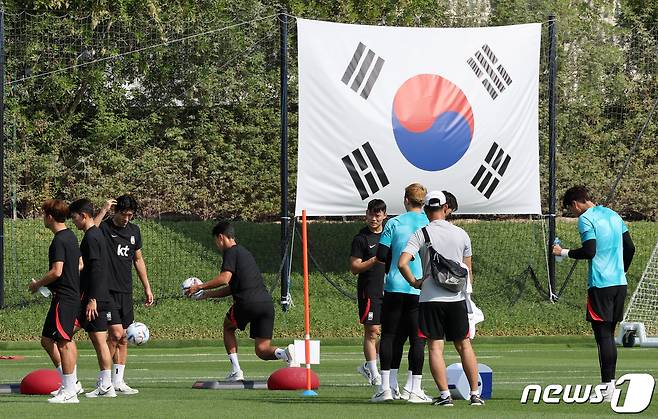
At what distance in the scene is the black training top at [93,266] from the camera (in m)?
14.5

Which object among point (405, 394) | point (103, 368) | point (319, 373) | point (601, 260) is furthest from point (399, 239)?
point (319, 373)

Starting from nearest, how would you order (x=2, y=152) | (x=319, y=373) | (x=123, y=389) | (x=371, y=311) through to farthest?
(x=123, y=389)
(x=371, y=311)
(x=319, y=373)
(x=2, y=152)

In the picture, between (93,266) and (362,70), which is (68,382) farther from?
(362,70)

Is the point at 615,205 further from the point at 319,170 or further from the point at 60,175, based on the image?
the point at 60,175

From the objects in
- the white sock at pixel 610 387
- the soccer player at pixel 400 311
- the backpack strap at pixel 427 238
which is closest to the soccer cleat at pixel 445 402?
the soccer player at pixel 400 311

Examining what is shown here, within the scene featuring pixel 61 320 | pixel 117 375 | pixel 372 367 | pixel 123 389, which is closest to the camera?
pixel 61 320

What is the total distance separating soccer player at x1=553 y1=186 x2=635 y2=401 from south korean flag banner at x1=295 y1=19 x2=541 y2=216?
12317mm

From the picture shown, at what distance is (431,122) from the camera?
1069 inches

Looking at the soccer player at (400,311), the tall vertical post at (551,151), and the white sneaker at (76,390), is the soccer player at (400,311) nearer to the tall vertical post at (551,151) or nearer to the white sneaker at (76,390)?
the white sneaker at (76,390)

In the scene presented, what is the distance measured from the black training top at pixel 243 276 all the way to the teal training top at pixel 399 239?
87.9 inches

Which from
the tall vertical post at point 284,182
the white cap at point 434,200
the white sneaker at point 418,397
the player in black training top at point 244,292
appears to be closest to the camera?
the white cap at point 434,200

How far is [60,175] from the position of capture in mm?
30484

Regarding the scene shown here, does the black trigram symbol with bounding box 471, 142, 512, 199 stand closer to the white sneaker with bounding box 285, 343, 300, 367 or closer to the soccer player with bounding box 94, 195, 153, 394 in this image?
the soccer player with bounding box 94, 195, 153, 394

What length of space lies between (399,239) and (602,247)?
1.98 metres
